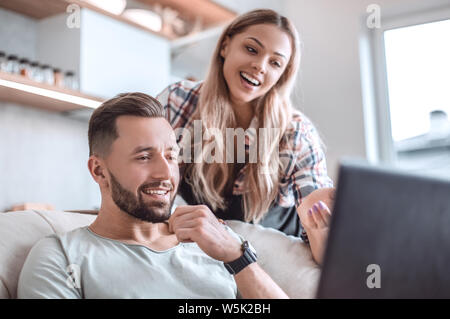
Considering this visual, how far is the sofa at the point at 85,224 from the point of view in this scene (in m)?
1.06

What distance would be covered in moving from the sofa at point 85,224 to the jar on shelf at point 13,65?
3.96ft

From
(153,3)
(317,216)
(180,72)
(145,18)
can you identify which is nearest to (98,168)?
(317,216)

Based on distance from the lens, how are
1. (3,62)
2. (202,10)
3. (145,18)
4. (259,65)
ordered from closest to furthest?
(259,65) < (3,62) < (145,18) < (202,10)

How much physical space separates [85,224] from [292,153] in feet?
2.23

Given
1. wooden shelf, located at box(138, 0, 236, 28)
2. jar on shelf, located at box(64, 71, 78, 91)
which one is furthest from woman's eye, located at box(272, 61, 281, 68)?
wooden shelf, located at box(138, 0, 236, 28)

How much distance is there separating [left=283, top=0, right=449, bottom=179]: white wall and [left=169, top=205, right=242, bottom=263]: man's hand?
8.68ft

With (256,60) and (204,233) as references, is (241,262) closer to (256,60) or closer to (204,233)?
(204,233)

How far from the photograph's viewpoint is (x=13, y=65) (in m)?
2.37

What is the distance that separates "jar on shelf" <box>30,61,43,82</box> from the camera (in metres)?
2.43

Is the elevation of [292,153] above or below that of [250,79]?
below

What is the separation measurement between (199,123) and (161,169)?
537 millimetres

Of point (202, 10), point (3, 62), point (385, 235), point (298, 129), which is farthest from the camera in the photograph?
point (202, 10)
